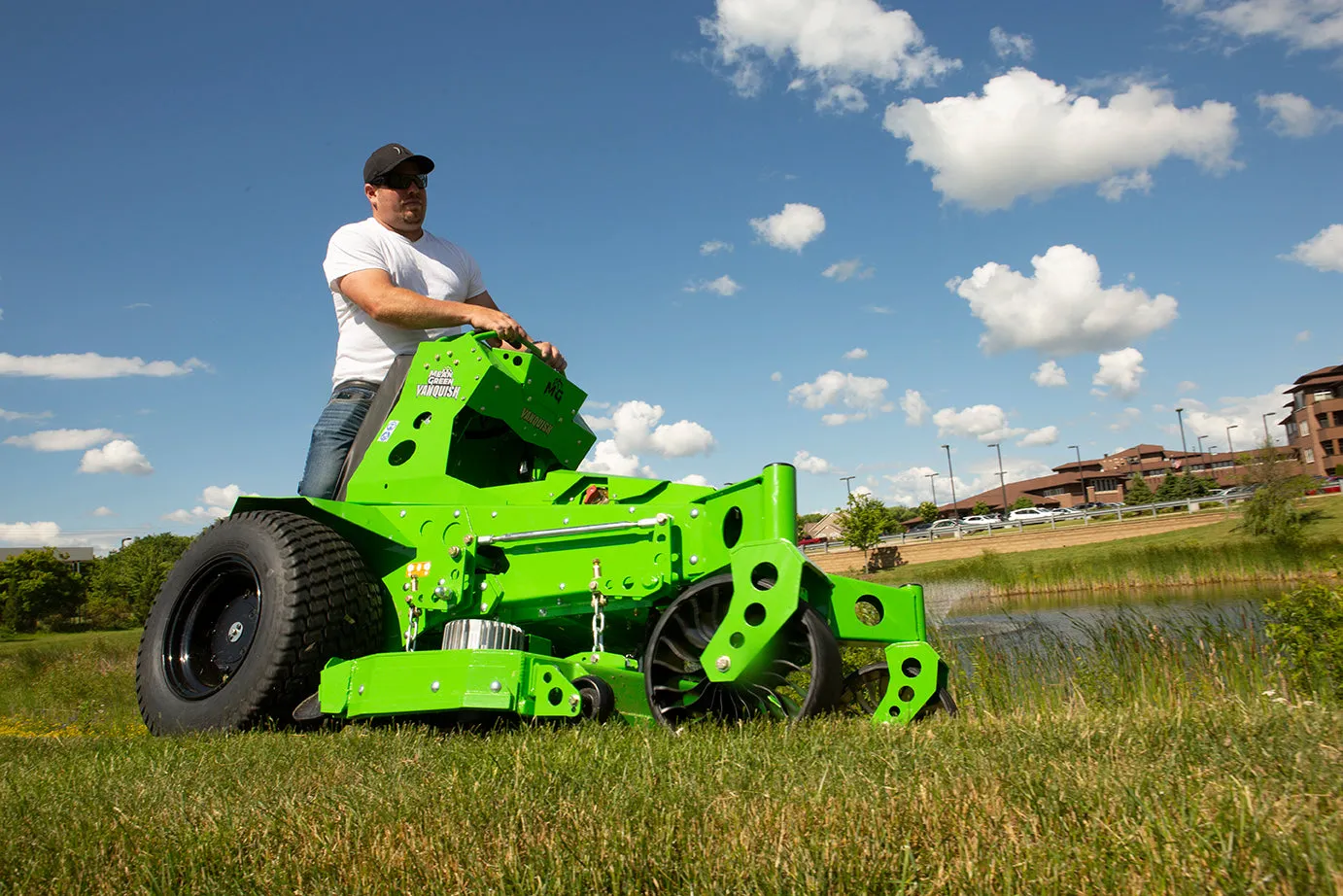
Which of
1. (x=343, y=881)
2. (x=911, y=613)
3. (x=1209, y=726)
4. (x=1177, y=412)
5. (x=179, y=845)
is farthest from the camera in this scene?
(x=1177, y=412)

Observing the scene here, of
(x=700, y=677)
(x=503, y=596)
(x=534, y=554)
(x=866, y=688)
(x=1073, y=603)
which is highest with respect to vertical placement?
(x=534, y=554)

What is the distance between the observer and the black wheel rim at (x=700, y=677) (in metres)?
3.49

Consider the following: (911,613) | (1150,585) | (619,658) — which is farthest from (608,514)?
(1150,585)

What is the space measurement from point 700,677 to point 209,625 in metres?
3.01

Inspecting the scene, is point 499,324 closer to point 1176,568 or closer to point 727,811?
point 727,811

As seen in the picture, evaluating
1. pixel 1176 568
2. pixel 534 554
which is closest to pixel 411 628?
pixel 534 554

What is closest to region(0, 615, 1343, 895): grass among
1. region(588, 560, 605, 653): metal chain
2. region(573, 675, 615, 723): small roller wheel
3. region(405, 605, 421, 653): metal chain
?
region(573, 675, 615, 723): small roller wheel

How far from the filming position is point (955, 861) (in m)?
1.61

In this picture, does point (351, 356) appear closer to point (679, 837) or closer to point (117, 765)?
point (117, 765)

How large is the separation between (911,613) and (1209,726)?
117cm

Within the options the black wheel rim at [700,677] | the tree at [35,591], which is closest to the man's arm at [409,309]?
the black wheel rim at [700,677]

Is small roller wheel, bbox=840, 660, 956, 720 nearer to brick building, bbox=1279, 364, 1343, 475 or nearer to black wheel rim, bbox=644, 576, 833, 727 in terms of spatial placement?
black wheel rim, bbox=644, 576, 833, 727

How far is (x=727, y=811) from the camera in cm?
198

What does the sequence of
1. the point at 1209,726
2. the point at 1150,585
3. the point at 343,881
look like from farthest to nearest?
the point at 1150,585, the point at 1209,726, the point at 343,881
